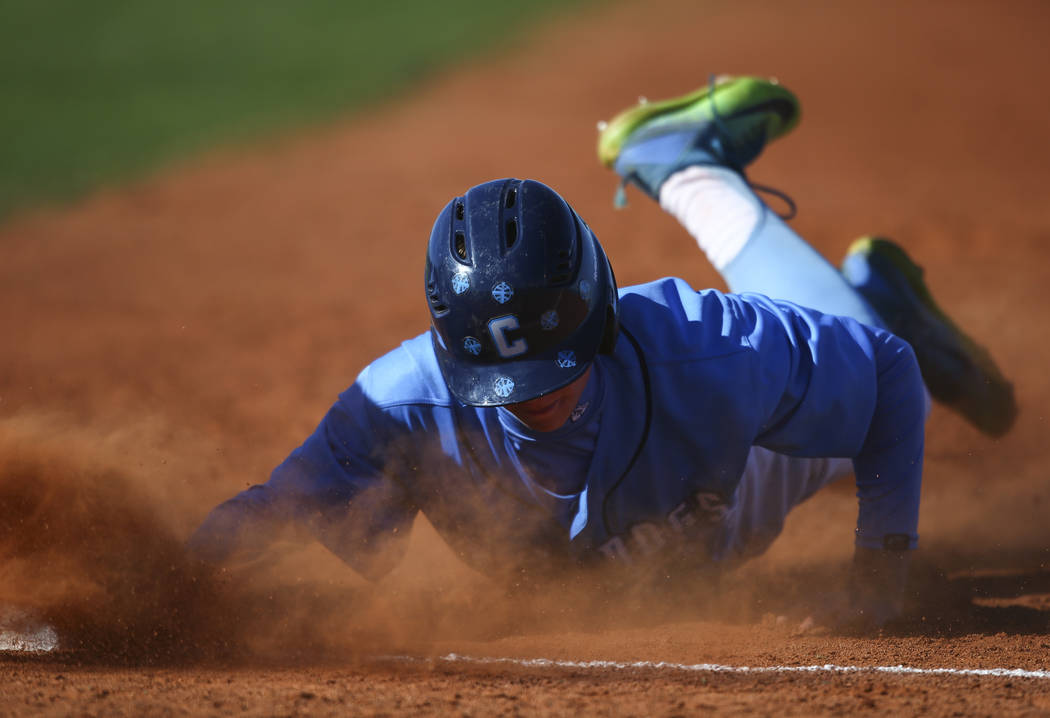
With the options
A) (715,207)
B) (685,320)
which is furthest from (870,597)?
(715,207)

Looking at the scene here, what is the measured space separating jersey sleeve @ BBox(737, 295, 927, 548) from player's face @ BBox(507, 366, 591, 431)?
0.44m

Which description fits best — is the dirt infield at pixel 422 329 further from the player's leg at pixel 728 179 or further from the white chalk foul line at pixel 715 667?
the player's leg at pixel 728 179

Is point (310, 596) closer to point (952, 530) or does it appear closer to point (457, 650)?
point (457, 650)

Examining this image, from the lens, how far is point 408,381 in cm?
256

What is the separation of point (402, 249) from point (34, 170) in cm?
485

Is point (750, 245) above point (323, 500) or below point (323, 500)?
above

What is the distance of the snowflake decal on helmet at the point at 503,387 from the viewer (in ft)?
7.48

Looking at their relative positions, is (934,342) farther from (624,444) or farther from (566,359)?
(566,359)

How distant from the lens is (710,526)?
9.37 ft

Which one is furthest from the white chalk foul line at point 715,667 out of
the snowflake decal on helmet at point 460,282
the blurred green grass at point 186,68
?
the blurred green grass at point 186,68

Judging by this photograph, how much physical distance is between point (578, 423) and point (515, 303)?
39cm

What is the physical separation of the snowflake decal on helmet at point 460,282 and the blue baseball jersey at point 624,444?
324 mm

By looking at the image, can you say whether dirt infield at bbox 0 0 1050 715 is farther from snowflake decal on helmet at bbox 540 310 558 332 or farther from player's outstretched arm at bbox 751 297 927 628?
snowflake decal on helmet at bbox 540 310 558 332

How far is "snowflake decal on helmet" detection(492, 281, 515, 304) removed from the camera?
228 centimetres
